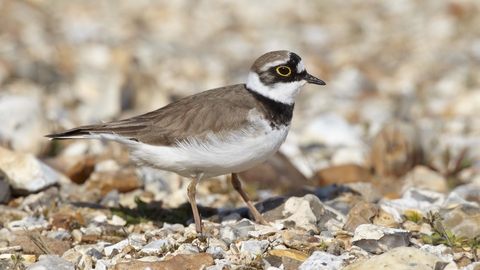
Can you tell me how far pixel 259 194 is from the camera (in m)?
7.88

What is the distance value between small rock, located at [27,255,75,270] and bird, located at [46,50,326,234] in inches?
46.6

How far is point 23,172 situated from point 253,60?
910 centimetres

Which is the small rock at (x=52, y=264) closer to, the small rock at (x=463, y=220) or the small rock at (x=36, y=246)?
the small rock at (x=36, y=246)

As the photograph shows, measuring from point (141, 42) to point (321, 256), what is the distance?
11032 millimetres

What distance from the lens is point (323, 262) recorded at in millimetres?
4531

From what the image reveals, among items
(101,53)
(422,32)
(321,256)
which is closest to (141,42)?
(101,53)

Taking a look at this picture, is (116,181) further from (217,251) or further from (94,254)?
(217,251)

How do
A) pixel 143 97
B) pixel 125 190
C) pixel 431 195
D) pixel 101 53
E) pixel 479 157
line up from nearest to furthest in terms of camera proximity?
pixel 431 195
pixel 125 190
pixel 479 157
pixel 143 97
pixel 101 53

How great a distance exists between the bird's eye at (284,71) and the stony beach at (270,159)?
1.16 m

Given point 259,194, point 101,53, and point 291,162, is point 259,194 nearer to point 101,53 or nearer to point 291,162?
point 291,162

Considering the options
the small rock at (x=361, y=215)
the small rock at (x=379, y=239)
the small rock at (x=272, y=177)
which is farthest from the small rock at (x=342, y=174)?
the small rock at (x=379, y=239)

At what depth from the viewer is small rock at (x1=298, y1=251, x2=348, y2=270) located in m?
4.49

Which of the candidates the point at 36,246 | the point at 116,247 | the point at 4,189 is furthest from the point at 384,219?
the point at 4,189

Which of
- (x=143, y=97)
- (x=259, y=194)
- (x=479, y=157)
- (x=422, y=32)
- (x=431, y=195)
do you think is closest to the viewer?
(x=431, y=195)
